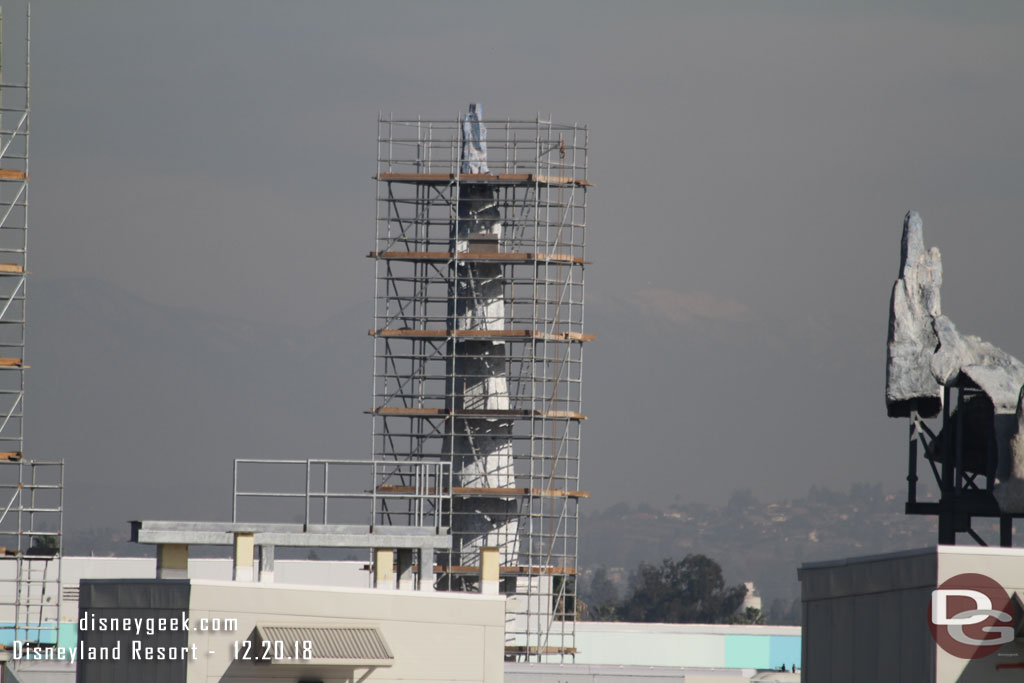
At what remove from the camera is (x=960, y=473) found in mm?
38844

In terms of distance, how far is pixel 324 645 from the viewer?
33.5m

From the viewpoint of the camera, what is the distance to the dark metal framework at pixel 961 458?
127 ft

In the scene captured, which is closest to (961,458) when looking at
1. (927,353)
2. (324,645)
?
(927,353)

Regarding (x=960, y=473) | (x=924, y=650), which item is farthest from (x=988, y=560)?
(x=960, y=473)

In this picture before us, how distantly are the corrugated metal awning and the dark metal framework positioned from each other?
39.4 feet

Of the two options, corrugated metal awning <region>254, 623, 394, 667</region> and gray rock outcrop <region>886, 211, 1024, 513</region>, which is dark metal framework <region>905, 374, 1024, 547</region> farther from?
corrugated metal awning <region>254, 623, 394, 667</region>

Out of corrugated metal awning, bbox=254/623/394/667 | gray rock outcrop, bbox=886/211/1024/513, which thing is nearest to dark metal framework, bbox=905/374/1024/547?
gray rock outcrop, bbox=886/211/1024/513

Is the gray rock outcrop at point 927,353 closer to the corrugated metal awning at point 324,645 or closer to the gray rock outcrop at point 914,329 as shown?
the gray rock outcrop at point 914,329

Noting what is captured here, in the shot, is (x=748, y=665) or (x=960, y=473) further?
(x=748, y=665)

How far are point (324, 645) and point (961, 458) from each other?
1414 cm

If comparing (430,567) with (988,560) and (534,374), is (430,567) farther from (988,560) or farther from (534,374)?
(534,374)

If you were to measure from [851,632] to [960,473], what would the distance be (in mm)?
8810

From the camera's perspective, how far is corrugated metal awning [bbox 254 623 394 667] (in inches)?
1304

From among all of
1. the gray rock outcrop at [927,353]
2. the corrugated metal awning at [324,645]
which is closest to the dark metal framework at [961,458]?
the gray rock outcrop at [927,353]
